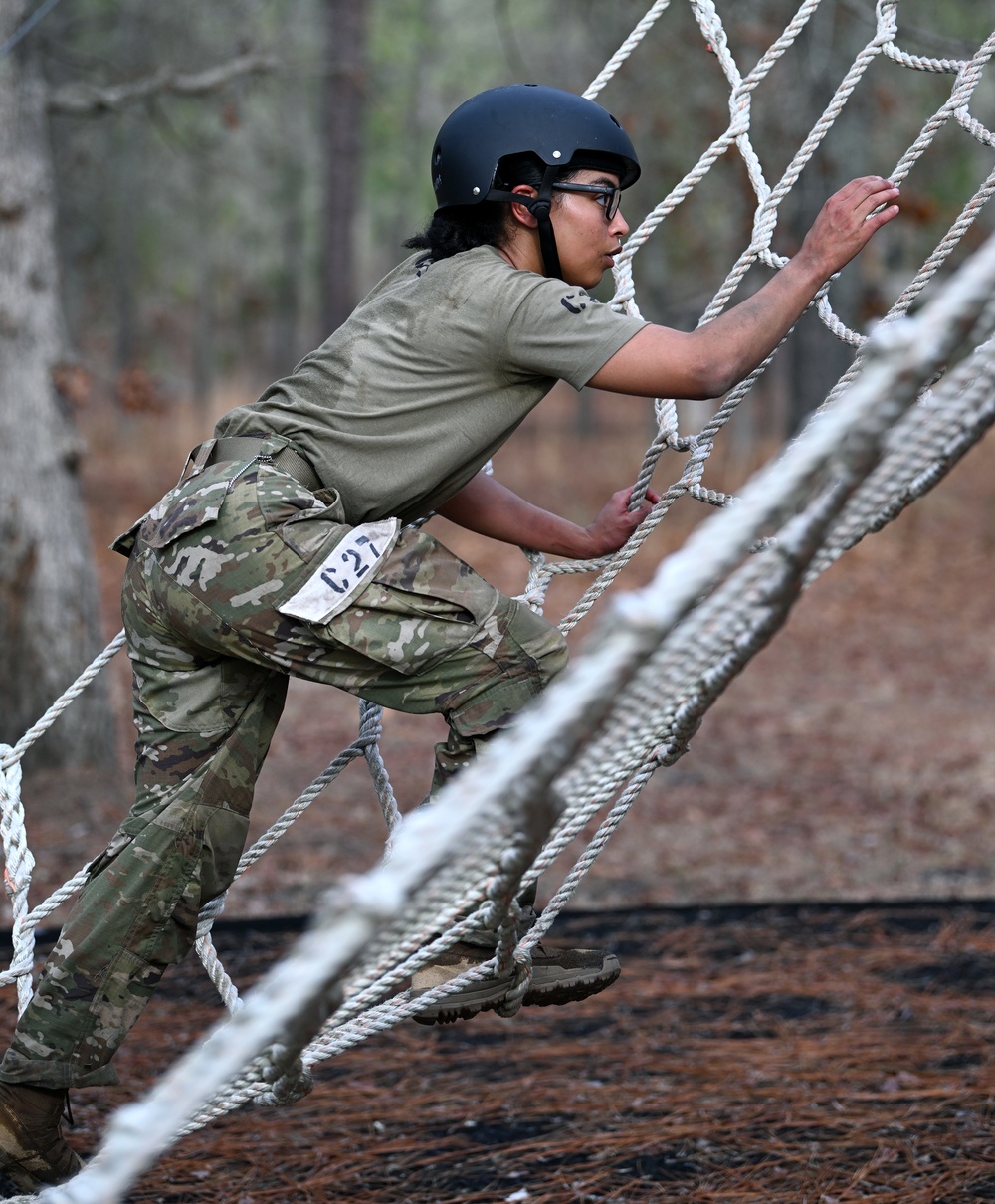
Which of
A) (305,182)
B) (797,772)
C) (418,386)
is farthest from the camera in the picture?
(305,182)

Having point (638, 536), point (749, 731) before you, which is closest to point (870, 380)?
point (638, 536)

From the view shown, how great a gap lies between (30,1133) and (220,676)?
0.80 m

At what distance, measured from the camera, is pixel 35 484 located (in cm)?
535

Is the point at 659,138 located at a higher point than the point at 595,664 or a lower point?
lower

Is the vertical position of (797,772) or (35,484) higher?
(35,484)

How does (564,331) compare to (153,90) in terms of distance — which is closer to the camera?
(564,331)

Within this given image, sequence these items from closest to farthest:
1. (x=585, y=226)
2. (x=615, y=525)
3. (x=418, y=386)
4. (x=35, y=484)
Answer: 1. (x=418, y=386)
2. (x=585, y=226)
3. (x=615, y=525)
4. (x=35, y=484)

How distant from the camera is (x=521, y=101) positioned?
2389 millimetres

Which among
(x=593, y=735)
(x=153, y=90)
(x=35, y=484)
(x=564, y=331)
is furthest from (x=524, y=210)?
(x=153, y=90)

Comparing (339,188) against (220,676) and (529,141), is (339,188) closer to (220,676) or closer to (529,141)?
(529,141)

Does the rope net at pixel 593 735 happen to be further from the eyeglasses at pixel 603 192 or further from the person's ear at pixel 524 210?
the person's ear at pixel 524 210

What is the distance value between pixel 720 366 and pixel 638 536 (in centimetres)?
56

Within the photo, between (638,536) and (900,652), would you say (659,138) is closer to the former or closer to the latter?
(900,652)

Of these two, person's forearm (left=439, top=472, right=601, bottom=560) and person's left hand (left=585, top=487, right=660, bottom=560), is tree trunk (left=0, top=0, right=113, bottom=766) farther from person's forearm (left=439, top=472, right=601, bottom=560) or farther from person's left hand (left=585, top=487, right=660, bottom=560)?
person's left hand (left=585, top=487, right=660, bottom=560)
